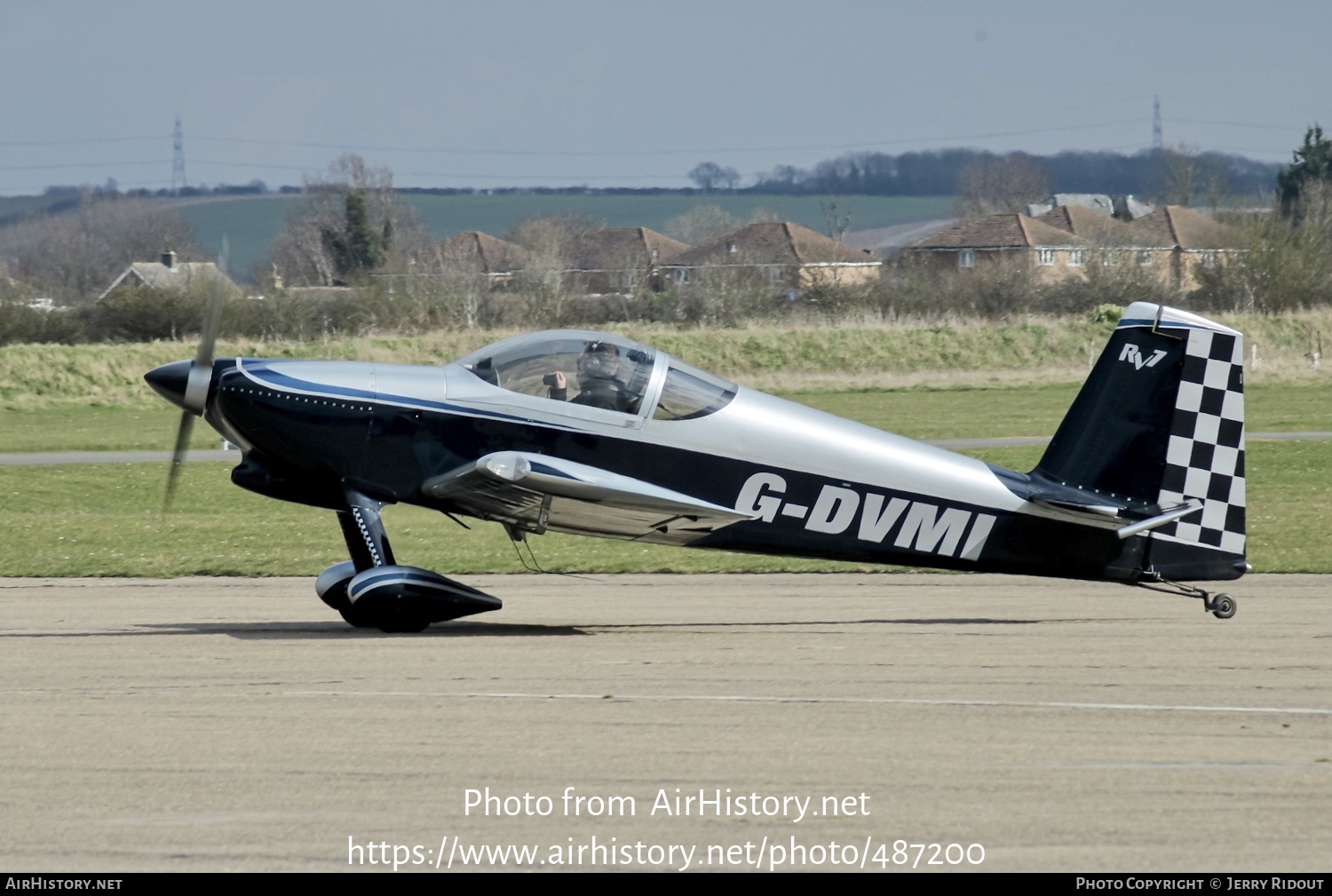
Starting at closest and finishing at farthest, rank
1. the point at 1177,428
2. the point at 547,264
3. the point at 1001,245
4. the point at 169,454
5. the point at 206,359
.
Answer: the point at 206,359
the point at 1177,428
the point at 169,454
the point at 547,264
the point at 1001,245

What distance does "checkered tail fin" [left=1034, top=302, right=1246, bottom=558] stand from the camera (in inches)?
417

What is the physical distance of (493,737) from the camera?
7.16 metres

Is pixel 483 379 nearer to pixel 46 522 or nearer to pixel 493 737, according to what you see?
pixel 493 737

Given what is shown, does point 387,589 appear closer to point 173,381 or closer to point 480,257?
point 173,381

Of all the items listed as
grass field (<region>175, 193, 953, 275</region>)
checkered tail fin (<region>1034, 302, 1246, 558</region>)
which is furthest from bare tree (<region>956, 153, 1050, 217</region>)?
checkered tail fin (<region>1034, 302, 1246, 558</region>)

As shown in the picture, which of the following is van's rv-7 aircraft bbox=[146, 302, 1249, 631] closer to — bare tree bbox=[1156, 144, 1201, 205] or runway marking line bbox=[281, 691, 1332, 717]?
runway marking line bbox=[281, 691, 1332, 717]

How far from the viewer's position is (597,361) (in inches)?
400

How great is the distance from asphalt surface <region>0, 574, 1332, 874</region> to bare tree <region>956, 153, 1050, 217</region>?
136m

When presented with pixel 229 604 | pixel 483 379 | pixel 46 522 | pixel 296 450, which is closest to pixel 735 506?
pixel 483 379

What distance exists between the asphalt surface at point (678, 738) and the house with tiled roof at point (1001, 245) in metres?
70.2

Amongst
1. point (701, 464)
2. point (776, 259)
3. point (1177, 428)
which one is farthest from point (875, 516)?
point (776, 259)

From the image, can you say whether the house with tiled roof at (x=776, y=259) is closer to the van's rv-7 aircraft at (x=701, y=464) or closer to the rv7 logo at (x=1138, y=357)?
the rv7 logo at (x=1138, y=357)

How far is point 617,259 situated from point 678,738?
83937 millimetres

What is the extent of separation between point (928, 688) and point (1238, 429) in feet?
12.8
